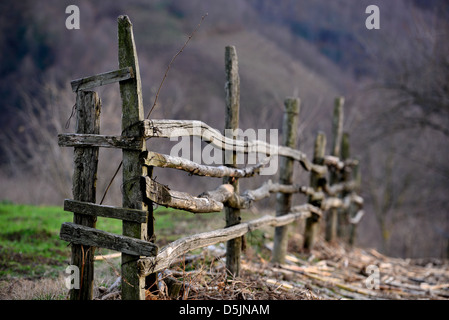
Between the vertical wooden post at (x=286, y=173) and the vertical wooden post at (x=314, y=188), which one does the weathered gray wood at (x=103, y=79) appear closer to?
the vertical wooden post at (x=286, y=173)

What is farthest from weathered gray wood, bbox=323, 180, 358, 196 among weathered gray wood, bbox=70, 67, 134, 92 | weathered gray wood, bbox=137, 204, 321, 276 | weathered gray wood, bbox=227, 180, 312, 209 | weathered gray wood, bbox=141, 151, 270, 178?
weathered gray wood, bbox=70, 67, 134, 92

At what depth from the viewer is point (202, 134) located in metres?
3.67

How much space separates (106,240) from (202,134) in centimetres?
125

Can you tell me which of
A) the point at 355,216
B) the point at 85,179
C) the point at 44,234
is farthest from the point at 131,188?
the point at 355,216

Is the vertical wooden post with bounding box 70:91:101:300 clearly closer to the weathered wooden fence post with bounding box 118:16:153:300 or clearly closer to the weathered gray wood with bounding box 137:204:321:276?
the weathered wooden fence post with bounding box 118:16:153:300

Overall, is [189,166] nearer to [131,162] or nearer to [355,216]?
[131,162]

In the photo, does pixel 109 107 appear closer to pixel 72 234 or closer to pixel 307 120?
pixel 307 120

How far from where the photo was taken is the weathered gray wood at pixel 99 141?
3.02 meters

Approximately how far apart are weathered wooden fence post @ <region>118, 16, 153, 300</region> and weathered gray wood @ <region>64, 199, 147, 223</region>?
6cm

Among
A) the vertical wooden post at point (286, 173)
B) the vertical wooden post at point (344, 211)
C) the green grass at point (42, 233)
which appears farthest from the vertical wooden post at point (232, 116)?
the vertical wooden post at point (344, 211)

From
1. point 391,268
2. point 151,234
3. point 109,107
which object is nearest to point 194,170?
point 151,234

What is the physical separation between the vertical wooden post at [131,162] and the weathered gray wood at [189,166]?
0.25 feet

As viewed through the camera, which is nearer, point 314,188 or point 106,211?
point 106,211

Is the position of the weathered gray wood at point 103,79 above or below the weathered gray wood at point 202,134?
above
